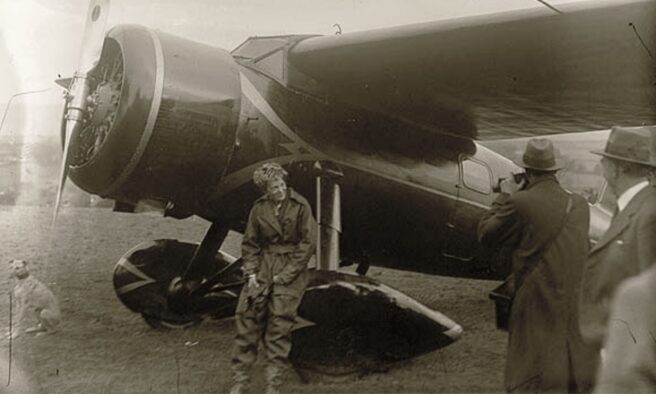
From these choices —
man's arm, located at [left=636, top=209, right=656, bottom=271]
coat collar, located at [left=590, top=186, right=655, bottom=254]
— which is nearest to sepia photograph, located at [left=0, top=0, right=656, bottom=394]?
coat collar, located at [left=590, top=186, right=655, bottom=254]

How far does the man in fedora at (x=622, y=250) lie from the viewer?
8.96 feet

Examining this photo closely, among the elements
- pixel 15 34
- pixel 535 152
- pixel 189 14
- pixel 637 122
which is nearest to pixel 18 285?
pixel 15 34

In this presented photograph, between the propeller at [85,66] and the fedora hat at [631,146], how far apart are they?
3406 mm

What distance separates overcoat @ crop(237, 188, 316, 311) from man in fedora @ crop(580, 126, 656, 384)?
1.92 m

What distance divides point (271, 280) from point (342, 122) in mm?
1631

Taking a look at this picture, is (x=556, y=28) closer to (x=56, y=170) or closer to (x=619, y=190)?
(x=619, y=190)

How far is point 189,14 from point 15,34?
1.26m

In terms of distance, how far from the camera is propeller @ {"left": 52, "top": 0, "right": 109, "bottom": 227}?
4664mm

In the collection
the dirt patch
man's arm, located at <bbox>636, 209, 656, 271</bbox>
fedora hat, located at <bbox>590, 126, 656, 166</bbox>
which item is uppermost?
fedora hat, located at <bbox>590, 126, 656, 166</bbox>

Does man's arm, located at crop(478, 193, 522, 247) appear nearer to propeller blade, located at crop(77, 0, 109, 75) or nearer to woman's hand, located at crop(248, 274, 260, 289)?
woman's hand, located at crop(248, 274, 260, 289)

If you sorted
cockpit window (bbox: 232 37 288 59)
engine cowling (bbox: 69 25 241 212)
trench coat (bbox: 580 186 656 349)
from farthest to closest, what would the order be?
cockpit window (bbox: 232 37 288 59) → engine cowling (bbox: 69 25 241 212) → trench coat (bbox: 580 186 656 349)

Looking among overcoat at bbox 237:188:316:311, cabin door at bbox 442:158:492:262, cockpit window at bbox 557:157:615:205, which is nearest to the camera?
overcoat at bbox 237:188:316:311

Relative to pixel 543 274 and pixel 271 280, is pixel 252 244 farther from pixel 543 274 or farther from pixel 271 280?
pixel 543 274

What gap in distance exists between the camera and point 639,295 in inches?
92.2
